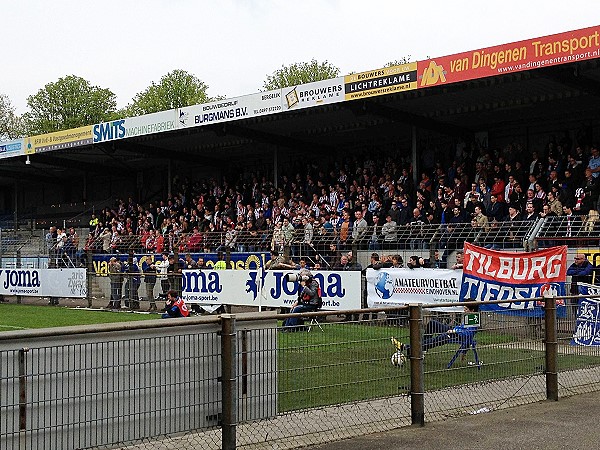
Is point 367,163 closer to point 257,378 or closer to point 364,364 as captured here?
point 364,364

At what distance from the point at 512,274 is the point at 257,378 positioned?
31.8 ft

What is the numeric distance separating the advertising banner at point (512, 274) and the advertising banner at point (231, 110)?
11.4 m

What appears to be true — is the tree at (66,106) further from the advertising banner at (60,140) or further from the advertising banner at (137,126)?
the advertising banner at (137,126)

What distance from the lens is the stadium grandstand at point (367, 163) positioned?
67.4 feet

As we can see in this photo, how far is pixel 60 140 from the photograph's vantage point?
34.3m

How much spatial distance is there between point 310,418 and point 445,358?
1.61m

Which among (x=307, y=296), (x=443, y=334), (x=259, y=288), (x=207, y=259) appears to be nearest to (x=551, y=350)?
(x=443, y=334)

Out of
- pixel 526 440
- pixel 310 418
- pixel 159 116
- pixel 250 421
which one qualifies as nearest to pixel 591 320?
pixel 526 440

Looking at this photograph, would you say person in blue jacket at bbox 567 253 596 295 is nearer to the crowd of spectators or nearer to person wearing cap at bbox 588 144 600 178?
the crowd of spectators

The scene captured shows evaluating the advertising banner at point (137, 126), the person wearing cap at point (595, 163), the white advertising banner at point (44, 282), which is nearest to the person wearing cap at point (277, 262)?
the person wearing cap at point (595, 163)

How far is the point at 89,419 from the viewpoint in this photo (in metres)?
6.27

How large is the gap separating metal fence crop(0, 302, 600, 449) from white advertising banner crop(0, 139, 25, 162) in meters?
31.0

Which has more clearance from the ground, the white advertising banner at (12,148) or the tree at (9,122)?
the tree at (9,122)

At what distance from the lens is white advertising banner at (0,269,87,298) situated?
27406 millimetres
